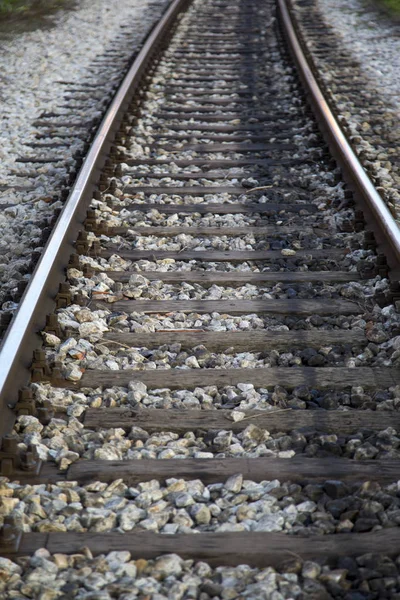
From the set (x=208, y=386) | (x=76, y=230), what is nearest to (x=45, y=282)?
(x=76, y=230)

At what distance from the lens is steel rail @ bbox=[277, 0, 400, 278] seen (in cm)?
420

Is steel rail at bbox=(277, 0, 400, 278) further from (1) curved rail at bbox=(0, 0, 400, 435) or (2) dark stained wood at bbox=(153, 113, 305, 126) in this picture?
(2) dark stained wood at bbox=(153, 113, 305, 126)

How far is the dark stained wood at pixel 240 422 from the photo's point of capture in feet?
9.77

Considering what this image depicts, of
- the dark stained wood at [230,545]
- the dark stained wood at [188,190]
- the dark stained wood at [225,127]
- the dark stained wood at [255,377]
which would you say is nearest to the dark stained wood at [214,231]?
the dark stained wood at [188,190]

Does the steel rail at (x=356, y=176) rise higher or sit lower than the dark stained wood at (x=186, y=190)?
higher

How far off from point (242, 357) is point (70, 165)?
10.5ft

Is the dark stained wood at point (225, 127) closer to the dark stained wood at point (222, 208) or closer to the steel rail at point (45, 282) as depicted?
the steel rail at point (45, 282)

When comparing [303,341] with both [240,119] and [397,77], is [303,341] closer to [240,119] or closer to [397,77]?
[240,119]

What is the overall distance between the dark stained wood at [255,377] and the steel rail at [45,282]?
258 mm

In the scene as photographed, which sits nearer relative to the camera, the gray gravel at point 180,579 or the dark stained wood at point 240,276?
the gray gravel at point 180,579

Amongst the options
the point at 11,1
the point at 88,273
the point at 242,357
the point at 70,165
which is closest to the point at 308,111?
the point at 70,165

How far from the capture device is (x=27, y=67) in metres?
9.86

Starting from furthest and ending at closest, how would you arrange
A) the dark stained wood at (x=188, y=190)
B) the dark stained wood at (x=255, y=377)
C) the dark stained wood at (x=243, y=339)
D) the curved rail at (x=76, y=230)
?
the dark stained wood at (x=188, y=190) → the dark stained wood at (x=243, y=339) → the dark stained wood at (x=255, y=377) → the curved rail at (x=76, y=230)

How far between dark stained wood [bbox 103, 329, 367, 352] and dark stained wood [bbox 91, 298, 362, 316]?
23 centimetres
